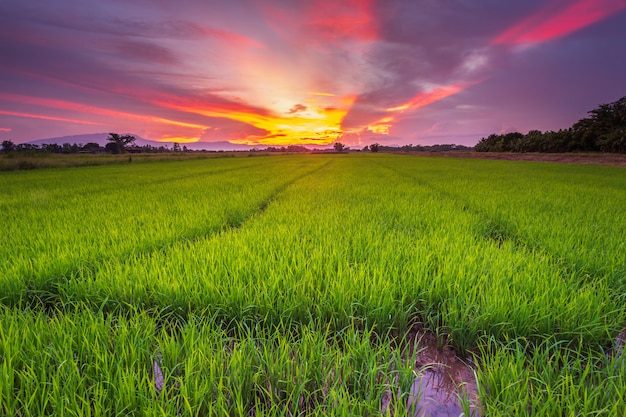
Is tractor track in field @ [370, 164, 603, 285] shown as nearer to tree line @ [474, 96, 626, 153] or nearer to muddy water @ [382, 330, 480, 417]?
muddy water @ [382, 330, 480, 417]

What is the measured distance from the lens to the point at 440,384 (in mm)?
1377

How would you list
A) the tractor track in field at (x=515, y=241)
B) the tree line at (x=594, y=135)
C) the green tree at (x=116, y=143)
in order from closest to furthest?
the tractor track in field at (x=515, y=241), the tree line at (x=594, y=135), the green tree at (x=116, y=143)

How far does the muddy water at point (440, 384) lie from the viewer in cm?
120

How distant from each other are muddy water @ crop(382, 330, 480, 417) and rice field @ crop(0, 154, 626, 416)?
3 cm

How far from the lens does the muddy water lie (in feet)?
3.92

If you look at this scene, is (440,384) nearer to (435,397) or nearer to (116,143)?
(435,397)

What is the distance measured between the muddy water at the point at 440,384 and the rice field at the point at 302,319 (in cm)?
3

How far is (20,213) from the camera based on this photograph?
16.6 feet

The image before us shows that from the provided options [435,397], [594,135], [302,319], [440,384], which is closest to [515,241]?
[440,384]

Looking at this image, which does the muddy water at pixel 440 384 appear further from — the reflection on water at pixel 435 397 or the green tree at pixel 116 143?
the green tree at pixel 116 143

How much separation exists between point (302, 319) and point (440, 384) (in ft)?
2.87

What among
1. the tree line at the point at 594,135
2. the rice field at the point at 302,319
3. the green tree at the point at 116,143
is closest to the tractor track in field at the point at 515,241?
the rice field at the point at 302,319

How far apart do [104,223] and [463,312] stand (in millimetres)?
5010

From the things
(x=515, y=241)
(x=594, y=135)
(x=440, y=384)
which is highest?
(x=594, y=135)
